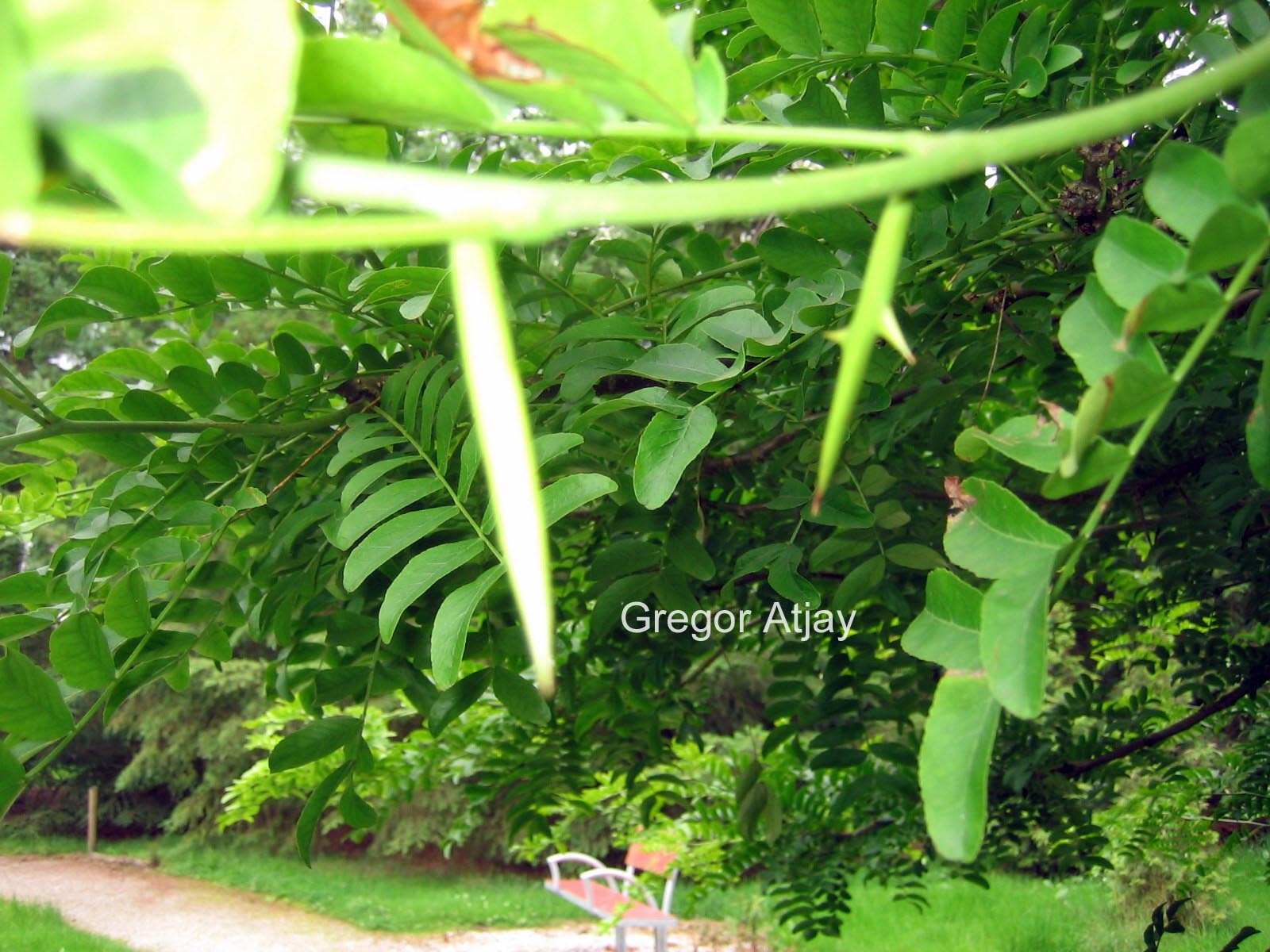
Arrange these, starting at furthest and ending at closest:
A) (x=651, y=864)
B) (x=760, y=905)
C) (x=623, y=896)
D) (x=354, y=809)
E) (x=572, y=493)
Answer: (x=651, y=864) < (x=760, y=905) < (x=623, y=896) < (x=354, y=809) < (x=572, y=493)

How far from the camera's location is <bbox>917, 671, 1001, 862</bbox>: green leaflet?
10.1 inches

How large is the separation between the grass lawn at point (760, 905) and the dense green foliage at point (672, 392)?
1009mm

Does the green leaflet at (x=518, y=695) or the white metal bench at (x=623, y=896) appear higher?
the green leaflet at (x=518, y=695)

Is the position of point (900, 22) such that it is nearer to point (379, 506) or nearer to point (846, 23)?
point (846, 23)

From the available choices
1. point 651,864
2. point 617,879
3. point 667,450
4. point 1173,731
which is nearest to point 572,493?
point 667,450

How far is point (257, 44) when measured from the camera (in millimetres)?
151

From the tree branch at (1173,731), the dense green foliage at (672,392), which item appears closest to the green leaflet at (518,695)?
the dense green foliage at (672,392)

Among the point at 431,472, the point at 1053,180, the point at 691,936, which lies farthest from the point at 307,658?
the point at 691,936

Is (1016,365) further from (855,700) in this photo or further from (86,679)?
(86,679)

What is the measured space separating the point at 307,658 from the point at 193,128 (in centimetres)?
110

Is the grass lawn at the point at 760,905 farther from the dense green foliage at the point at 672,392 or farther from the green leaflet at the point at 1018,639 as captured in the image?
the green leaflet at the point at 1018,639

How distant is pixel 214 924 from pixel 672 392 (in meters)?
6.08

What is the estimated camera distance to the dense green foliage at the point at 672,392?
153mm

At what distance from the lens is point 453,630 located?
44cm
